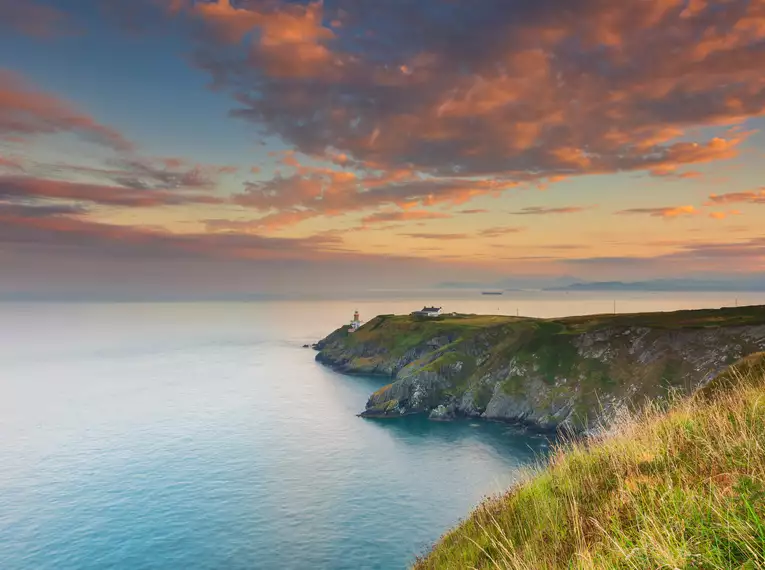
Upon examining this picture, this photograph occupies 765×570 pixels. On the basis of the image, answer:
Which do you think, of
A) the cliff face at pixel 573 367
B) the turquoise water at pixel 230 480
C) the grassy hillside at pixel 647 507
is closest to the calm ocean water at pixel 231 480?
the turquoise water at pixel 230 480

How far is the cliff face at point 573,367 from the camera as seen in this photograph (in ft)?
355

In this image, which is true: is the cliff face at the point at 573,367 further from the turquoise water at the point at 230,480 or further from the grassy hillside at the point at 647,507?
the grassy hillside at the point at 647,507

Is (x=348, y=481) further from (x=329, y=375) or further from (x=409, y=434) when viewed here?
(x=329, y=375)

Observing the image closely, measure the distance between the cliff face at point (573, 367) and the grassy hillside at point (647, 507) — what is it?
95.5 metres

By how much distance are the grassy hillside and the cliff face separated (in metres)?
95.5

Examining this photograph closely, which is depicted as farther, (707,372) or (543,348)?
(543,348)

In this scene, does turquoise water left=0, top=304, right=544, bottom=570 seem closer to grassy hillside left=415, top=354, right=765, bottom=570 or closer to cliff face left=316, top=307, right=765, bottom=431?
cliff face left=316, top=307, right=765, bottom=431

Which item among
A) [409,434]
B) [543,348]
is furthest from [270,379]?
[543,348]

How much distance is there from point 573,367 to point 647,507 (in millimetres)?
127366

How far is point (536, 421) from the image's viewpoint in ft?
373

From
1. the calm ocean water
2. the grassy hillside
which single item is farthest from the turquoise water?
the grassy hillside

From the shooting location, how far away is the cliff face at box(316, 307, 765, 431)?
4254 inches

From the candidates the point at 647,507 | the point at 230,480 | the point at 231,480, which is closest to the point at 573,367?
the point at 231,480

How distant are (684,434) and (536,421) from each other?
4353 inches
